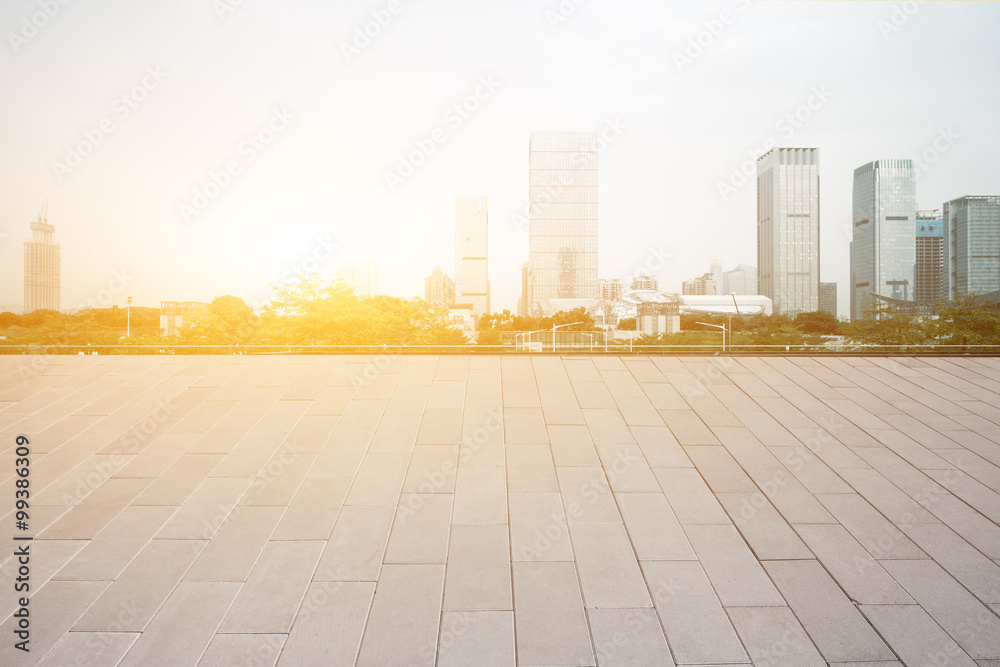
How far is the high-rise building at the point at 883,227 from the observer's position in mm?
57844

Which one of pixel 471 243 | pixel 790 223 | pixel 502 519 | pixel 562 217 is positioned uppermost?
pixel 471 243

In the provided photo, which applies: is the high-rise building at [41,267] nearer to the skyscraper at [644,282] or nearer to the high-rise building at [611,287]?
the skyscraper at [644,282]

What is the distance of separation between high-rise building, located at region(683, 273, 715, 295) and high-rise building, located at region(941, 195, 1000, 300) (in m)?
25.6

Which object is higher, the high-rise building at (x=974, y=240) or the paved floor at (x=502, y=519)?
the high-rise building at (x=974, y=240)

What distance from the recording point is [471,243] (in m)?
156

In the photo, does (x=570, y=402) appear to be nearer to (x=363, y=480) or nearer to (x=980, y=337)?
(x=363, y=480)

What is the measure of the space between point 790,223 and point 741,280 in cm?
2064

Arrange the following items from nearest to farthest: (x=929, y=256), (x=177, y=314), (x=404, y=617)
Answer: (x=404, y=617), (x=177, y=314), (x=929, y=256)

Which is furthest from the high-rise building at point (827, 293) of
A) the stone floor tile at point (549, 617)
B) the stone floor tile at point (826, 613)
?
the stone floor tile at point (549, 617)

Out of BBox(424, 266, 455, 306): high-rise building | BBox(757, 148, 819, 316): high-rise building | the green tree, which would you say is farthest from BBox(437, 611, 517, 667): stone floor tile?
BBox(424, 266, 455, 306): high-rise building

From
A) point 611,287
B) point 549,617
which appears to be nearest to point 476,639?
point 549,617

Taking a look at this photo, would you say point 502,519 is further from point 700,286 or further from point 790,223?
point 790,223

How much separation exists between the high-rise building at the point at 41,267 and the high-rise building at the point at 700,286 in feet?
204

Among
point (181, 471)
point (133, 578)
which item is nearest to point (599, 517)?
point (133, 578)
